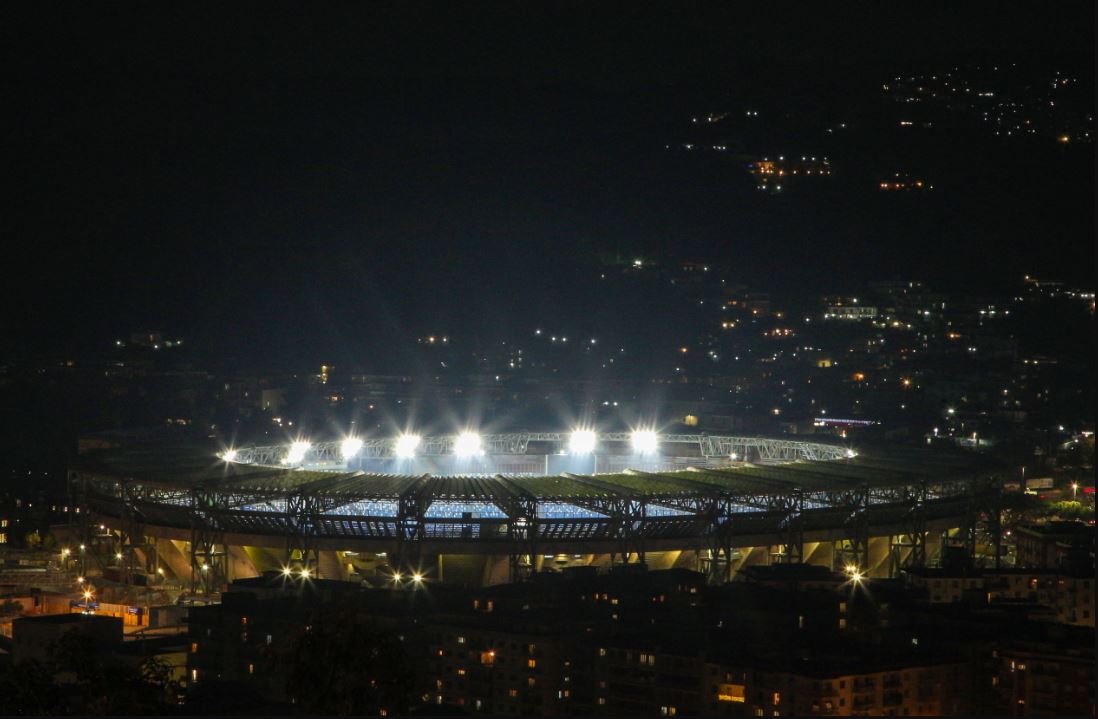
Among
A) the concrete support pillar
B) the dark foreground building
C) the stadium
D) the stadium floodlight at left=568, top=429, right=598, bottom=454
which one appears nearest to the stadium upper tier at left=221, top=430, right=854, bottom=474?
the stadium floodlight at left=568, top=429, right=598, bottom=454

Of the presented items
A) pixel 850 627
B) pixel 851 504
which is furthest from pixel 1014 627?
pixel 851 504

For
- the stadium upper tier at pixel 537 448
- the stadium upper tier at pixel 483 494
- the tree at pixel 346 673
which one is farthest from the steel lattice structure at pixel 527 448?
the tree at pixel 346 673

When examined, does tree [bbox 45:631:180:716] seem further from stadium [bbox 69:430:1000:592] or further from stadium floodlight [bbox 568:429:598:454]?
stadium floodlight [bbox 568:429:598:454]

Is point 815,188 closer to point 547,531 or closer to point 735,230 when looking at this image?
point 735,230

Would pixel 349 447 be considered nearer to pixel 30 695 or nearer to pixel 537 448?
pixel 537 448

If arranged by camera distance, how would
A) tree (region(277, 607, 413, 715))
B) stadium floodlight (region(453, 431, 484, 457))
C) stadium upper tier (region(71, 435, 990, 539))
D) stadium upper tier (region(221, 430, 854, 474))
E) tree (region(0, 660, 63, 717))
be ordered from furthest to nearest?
1. stadium floodlight (region(453, 431, 484, 457))
2. stadium upper tier (region(221, 430, 854, 474))
3. stadium upper tier (region(71, 435, 990, 539))
4. tree (region(277, 607, 413, 715))
5. tree (region(0, 660, 63, 717))
